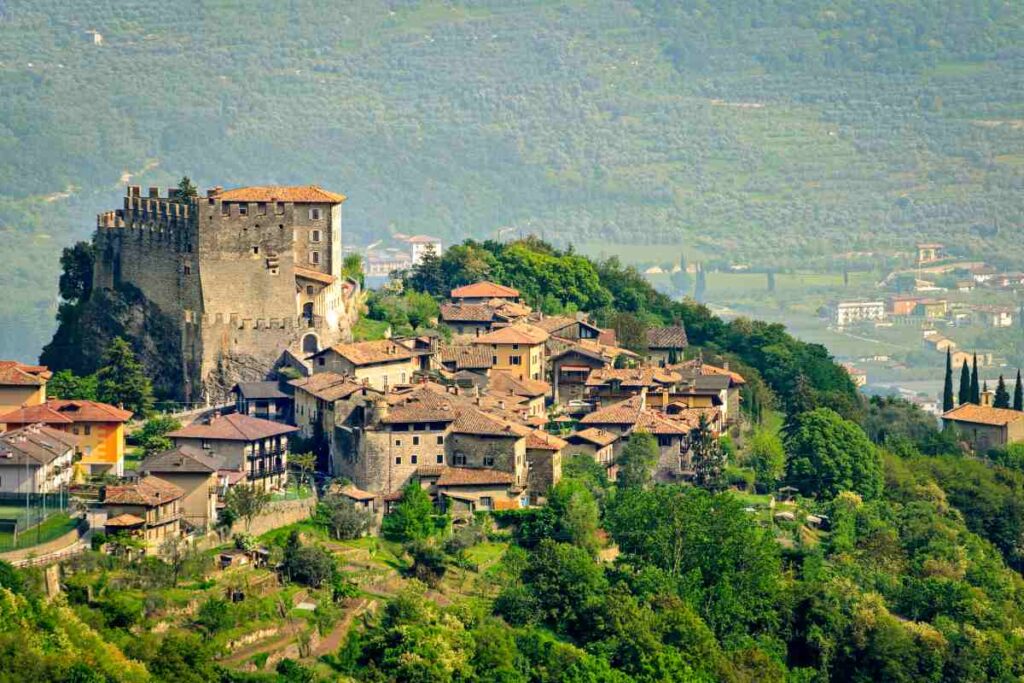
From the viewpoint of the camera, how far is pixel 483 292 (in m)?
104

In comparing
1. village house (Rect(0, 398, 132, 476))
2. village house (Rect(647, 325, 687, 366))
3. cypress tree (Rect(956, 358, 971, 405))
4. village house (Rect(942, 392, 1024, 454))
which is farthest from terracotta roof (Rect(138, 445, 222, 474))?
cypress tree (Rect(956, 358, 971, 405))

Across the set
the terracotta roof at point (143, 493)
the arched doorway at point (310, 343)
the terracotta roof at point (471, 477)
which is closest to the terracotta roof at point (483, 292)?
the arched doorway at point (310, 343)

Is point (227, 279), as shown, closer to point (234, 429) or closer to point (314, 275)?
point (314, 275)

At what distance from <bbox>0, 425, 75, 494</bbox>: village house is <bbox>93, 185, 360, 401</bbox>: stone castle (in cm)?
1484

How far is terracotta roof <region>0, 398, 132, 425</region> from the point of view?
75.4 meters

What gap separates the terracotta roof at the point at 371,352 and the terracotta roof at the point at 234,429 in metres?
7.05

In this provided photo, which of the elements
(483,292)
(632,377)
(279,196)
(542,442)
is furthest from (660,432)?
(483,292)

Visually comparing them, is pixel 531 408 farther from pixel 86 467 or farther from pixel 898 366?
pixel 898 366

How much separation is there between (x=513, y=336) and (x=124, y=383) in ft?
52.5

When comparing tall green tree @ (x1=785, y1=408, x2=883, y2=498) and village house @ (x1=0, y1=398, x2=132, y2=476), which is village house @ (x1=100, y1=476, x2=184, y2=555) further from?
tall green tree @ (x1=785, y1=408, x2=883, y2=498)

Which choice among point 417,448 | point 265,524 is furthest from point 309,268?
point 265,524

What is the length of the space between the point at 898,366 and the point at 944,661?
12416 centimetres

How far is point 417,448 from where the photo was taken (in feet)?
254

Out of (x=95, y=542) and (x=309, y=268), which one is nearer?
(x=95, y=542)
